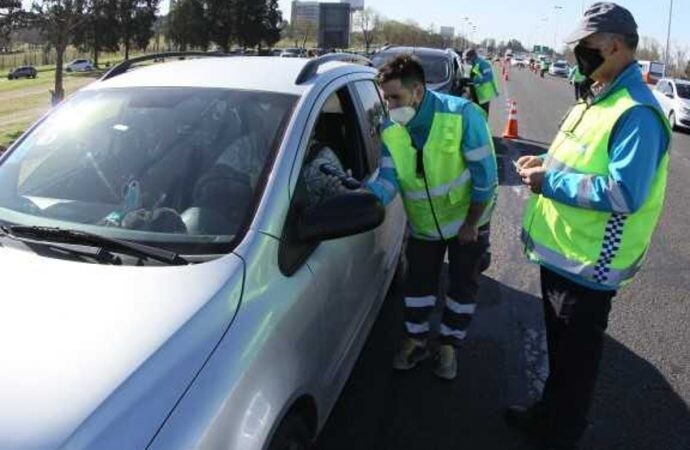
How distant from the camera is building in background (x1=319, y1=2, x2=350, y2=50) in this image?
44.1 m

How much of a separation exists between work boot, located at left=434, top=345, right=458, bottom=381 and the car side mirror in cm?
176

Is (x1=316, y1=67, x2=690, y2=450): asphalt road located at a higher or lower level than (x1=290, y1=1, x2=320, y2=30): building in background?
lower

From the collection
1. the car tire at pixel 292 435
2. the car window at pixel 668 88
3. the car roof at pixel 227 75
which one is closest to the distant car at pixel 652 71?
the car window at pixel 668 88

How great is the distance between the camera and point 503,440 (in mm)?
3488

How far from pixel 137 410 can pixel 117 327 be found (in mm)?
332

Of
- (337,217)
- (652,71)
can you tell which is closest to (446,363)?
(337,217)

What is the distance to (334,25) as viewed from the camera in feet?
147

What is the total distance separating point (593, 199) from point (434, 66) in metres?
10.0

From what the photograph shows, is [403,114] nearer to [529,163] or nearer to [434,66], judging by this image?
[529,163]

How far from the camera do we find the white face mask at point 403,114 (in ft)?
11.5

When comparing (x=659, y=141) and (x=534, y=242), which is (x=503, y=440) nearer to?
(x=534, y=242)

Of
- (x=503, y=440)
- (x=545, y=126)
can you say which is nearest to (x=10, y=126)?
(x=545, y=126)

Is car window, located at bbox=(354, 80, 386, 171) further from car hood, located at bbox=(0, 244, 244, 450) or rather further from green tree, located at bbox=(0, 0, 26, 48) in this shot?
green tree, located at bbox=(0, 0, 26, 48)

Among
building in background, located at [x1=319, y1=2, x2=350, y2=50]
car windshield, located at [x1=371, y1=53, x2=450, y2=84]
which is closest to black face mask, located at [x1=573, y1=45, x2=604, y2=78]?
car windshield, located at [x1=371, y1=53, x2=450, y2=84]
